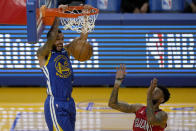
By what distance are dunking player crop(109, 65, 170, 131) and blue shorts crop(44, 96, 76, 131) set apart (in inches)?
37.3

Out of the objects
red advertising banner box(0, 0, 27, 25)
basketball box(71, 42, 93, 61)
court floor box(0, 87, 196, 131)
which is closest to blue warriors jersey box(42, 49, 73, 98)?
basketball box(71, 42, 93, 61)

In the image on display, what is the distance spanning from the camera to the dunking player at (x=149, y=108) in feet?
16.5

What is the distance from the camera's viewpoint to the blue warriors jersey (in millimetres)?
5895

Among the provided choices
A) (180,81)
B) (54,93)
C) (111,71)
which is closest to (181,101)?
(180,81)

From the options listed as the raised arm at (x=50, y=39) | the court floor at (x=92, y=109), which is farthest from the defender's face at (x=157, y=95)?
the court floor at (x=92, y=109)

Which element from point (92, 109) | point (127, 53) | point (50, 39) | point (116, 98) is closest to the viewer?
point (116, 98)

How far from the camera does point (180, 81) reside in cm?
986

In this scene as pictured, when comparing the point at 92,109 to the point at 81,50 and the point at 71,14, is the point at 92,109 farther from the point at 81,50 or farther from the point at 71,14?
the point at 71,14

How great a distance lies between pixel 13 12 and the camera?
19.3 ft

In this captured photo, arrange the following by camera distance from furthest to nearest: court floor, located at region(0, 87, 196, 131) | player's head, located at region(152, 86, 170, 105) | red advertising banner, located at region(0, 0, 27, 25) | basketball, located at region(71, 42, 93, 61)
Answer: court floor, located at region(0, 87, 196, 131) → basketball, located at region(71, 42, 93, 61) → red advertising banner, located at region(0, 0, 27, 25) → player's head, located at region(152, 86, 170, 105)

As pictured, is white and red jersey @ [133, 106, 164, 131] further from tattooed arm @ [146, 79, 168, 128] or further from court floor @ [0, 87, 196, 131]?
court floor @ [0, 87, 196, 131]

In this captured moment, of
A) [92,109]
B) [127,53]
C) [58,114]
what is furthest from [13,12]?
[127,53]

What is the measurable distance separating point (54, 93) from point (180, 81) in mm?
4484

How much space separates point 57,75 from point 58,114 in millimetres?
467
